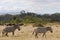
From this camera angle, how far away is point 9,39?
2189cm

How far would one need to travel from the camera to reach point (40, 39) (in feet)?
70.9

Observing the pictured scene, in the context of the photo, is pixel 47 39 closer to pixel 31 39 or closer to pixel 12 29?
pixel 31 39

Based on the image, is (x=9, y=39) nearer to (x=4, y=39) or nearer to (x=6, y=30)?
(x=4, y=39)

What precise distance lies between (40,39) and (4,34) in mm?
5223

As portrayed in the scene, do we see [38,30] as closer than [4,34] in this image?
Yes

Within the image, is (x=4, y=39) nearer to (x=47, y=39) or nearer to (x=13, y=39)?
(x=13, y=39)

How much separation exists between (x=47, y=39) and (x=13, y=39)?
10.6 feet

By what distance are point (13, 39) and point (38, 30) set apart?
2660mm

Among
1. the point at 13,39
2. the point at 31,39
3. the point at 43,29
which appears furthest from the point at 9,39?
the point at 43,29

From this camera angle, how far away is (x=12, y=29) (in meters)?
24.5

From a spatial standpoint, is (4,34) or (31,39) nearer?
(31,39)

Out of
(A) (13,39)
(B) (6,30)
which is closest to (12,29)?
(B) (6,30)

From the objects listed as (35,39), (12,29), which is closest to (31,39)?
(35,39)

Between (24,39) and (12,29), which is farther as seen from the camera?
(12,29)
